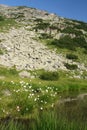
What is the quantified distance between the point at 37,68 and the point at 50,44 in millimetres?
20834

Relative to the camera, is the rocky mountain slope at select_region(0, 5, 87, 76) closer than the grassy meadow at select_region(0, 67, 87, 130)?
No

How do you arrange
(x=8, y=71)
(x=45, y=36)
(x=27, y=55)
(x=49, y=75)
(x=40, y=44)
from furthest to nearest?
(x=45, y=36), (x=40, y=44), (x=27, y=55), (x=49, y=75), (x=8, y=71)

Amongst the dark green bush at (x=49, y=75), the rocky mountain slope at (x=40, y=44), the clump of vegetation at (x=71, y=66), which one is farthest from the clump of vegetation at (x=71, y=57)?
the dark green bush at (x=49, y=75)

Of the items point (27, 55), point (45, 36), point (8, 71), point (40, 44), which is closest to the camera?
point (8, 71)

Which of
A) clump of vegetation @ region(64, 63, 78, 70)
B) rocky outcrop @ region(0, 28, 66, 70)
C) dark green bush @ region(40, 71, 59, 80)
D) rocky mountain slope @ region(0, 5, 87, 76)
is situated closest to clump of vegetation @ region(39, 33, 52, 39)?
rocky mountain slope @ region(0, 5, 87, 76)

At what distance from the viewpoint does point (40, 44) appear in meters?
67.8

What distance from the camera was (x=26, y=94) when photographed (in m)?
22.9

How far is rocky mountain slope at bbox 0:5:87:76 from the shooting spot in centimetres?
5261

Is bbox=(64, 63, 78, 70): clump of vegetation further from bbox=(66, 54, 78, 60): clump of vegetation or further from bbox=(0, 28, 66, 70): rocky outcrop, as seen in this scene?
bbox=(66, 54, 78, 60): clump of vegetation

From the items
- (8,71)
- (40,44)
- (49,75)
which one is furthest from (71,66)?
(40,44)

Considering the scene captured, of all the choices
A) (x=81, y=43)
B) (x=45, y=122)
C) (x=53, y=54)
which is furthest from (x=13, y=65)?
(x=45, y=122)

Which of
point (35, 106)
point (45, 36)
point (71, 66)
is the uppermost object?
point (35, 106)

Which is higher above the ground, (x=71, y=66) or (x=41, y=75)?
(x=41, y=75)

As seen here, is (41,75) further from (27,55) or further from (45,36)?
(45,36)
